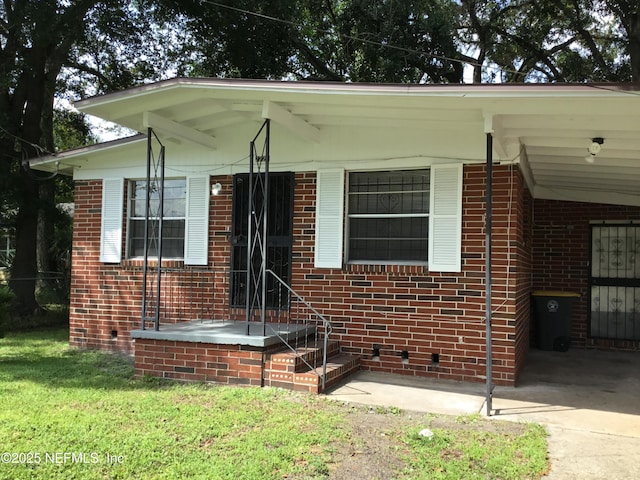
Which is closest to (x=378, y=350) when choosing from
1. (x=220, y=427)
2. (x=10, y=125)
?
(x=220, y=427)

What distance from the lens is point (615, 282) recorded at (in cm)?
898

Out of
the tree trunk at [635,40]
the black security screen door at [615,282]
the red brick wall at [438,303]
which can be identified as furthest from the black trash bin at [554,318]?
the tree trunk at [635,40]

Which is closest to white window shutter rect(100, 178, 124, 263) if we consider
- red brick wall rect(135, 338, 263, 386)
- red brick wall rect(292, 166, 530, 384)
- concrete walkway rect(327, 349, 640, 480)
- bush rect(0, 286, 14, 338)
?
bush rect(0, 286, 14, 338)

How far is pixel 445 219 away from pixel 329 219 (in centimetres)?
150

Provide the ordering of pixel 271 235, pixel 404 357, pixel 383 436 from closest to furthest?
pixel 383 436, pixel 404 357, pixel 271 235

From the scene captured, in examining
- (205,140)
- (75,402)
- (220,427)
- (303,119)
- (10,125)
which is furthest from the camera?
(10,125)

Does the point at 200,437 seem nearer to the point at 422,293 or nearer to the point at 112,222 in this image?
the point at 422,293

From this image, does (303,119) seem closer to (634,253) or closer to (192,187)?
(192,187)

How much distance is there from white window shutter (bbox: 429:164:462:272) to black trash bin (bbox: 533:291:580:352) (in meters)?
2.94

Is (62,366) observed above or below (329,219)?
below

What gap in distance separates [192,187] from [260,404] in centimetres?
375

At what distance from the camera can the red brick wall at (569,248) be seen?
902 centimetres

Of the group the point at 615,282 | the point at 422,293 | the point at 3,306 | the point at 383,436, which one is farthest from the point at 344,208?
the point at 615,282

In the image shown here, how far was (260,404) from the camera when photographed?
5.08 m
